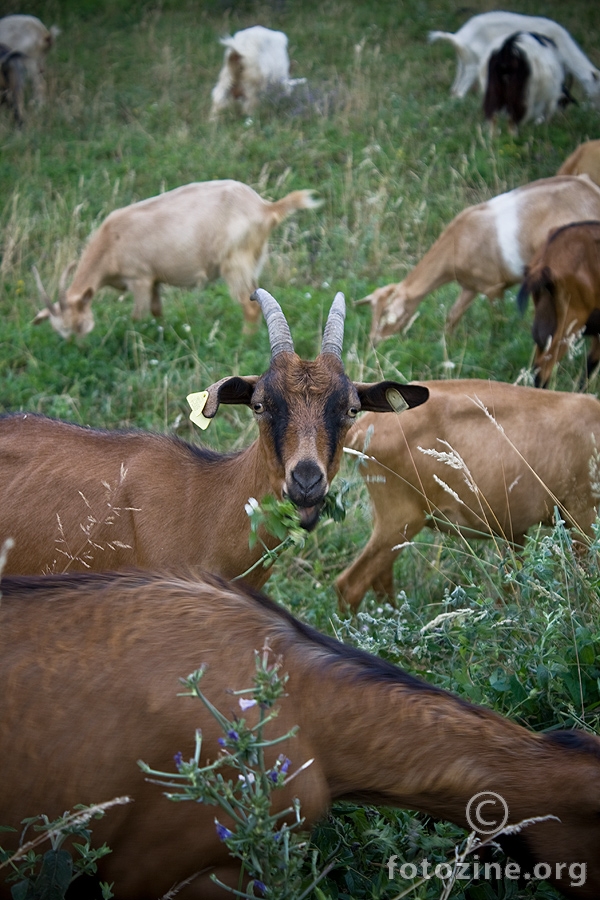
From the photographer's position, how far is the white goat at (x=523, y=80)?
12320 millimetres

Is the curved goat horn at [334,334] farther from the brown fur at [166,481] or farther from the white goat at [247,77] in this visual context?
the white goat at [247,77]

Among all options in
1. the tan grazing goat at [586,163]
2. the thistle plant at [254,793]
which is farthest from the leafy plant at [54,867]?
the tan grazing goat at [586,163]

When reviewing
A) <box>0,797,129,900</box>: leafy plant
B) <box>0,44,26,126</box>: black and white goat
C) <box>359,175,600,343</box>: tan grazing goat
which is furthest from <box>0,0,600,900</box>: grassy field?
<box>0,797,129,900</box>: leafy plant

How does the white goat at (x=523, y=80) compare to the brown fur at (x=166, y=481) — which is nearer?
the brown fur at (x=166, y=481)

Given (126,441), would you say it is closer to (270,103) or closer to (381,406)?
(381,406)

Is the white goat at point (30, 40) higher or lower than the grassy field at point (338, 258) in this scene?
higher

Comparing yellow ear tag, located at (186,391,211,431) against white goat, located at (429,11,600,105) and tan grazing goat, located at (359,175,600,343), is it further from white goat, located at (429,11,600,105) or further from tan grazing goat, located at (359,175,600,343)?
white goat, located at (429,11,600,105)

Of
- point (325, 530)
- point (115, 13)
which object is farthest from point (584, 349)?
point (115, 13)

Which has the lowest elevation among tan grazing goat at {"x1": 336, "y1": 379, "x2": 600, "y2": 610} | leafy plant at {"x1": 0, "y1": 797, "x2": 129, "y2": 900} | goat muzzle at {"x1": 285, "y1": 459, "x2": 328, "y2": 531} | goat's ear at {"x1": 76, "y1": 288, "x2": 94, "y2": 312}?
goat's ear at {"x1": 76, "y1": 288, "x2": 94, "y2": 312}

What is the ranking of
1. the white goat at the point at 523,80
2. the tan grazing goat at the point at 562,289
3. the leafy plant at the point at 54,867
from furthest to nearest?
the white goat at the point at 523,80, the tan grazing goat at the point at 562,289, the leafy plant at the point at 54,867

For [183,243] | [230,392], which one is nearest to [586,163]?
[183,243]

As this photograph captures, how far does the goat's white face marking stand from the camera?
851cm

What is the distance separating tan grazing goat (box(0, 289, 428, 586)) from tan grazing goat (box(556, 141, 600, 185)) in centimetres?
704

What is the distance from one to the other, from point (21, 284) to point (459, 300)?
13.7ft
